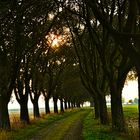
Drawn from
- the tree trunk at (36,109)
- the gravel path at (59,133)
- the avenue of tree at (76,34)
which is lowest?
the gravel path at (59,133)

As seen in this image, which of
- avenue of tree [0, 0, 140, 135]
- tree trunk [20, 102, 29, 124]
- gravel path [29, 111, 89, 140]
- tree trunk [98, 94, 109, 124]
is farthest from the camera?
tree trunk [20, 102, 29, 124]

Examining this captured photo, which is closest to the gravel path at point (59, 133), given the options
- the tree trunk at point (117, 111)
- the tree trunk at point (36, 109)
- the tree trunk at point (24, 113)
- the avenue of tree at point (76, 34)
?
the tree trunk at point (117, 111)

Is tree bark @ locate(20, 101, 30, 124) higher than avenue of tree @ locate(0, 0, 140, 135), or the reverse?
avenue of tree @ locate(0, 0, 140, 135)

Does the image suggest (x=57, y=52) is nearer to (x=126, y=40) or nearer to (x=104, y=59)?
(x=104, y=59)

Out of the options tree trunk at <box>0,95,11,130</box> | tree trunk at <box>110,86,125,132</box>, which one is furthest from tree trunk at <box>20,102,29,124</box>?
tree trunk at <box>110,86,125,132</box>

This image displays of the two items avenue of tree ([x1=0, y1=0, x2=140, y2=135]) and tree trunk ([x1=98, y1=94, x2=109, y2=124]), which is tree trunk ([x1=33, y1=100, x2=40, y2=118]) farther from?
tree trunk ([x1=98, y1=94, x2=109, y2=124])

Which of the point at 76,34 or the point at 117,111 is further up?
the point at 76,34

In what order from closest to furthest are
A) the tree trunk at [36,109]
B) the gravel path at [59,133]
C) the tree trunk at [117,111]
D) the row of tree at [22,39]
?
the row of tree at [22,39]
the gravel path at [59,133]
the tree trunk at [117,111]
the tree trunk at [36,109]

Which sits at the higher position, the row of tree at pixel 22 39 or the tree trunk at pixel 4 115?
the row of tree at pixel 22 39

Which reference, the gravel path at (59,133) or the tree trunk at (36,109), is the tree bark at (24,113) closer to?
the gravel path at (59,133)

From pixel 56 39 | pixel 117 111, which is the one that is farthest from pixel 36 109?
pixel 117 111

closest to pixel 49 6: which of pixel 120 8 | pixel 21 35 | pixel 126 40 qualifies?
pixel 21 35

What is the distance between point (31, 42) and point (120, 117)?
25.9ft

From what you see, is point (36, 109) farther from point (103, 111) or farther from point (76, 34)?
point (76, 34)
